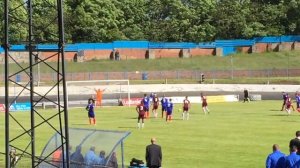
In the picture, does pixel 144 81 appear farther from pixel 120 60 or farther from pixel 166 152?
pixel 166 152

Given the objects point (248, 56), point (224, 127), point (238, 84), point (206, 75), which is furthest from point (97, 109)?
point (248, 56)

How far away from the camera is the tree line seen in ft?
372

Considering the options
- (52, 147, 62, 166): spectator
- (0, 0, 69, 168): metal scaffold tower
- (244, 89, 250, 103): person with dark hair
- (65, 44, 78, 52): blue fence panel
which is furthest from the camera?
(65, 44, 78, 52): blue fence panel

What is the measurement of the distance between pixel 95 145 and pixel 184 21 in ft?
314

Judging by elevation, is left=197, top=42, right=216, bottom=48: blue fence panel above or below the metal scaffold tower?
above

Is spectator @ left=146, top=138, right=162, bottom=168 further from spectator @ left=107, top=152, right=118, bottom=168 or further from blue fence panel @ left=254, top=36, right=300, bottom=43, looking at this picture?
blue fence panel @ left=254, top=36, right=300, bottom=43

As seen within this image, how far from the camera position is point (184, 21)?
11550cm

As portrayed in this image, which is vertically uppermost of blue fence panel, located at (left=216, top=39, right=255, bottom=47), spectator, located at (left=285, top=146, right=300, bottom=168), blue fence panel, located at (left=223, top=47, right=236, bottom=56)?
blue fence panel, located at (left=216, top=39, right=255, bottom=47)

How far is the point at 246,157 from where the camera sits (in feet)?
89.8

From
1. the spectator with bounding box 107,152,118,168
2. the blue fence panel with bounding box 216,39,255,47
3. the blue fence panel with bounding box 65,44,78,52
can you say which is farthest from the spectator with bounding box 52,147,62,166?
the blue fence panel with bounding box 216,39,255,47

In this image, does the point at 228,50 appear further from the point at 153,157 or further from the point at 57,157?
the point at 153,157

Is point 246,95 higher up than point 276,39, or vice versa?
point 276,39

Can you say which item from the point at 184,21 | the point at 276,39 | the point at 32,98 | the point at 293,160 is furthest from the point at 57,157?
the point at 184,21

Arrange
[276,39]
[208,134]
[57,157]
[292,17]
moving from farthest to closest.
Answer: [292,17], [276,39], [208,134], [57,157]
